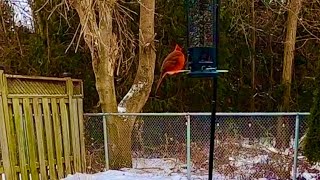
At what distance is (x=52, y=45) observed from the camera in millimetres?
6441

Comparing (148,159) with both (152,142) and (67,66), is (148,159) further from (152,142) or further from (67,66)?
(67,66)

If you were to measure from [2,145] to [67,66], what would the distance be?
9.97 ft

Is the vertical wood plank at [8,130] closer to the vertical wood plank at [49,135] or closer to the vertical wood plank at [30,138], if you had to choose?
the vertical wood plank at [30,138]

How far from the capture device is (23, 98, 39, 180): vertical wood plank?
3983 millimetres

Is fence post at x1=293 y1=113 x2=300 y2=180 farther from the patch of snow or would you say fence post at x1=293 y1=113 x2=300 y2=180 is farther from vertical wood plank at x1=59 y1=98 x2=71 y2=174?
vertical wood plank at x1=59 y1=98 x2=71 y2=174

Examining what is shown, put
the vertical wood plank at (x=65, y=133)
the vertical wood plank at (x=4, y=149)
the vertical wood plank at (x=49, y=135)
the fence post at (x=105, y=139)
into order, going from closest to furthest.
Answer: the vertical wood plank at (x=4, y=149) < the vertical wood plank at (x=49, y=135) < the vertical wood plank at (x=65, y=133) < the fence post at (x=105, y=139)

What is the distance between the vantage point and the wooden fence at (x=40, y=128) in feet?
12.2

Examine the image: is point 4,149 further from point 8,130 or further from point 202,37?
point 202,37

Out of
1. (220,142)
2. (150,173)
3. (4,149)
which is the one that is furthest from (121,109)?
(4,149)

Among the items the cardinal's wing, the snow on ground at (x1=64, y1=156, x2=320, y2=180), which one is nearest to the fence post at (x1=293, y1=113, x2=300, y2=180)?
the snow on ground at (x1=64, y1=156, x2=320, y2=180)

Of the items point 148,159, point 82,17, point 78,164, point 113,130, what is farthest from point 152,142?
point 82,17

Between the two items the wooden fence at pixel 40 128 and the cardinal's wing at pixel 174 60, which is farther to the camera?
the wooden fence at pixel 40 128

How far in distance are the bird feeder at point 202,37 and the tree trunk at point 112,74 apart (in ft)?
6.69

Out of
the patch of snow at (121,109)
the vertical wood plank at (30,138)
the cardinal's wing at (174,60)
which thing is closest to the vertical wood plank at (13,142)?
the vertical wood plank at (30,138)
